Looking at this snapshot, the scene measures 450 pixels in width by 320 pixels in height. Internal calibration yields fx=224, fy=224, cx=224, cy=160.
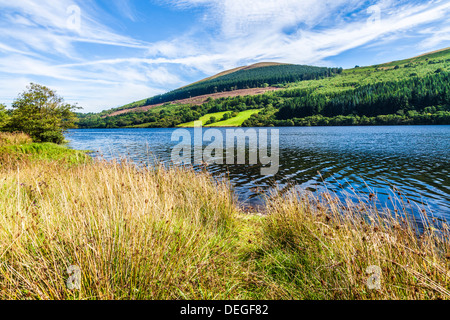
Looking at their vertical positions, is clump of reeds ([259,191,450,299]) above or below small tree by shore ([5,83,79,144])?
below

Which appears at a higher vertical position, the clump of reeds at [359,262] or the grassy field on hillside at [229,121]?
the grassy field on hillside at [229,121]

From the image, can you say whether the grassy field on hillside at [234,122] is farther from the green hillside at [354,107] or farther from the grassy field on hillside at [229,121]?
the green hillside at [354,107]

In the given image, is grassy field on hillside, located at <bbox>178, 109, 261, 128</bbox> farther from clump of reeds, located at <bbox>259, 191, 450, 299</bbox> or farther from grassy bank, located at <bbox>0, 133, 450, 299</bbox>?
grassy bank, located at <bbox>0, 133, 450, 299</bbox>

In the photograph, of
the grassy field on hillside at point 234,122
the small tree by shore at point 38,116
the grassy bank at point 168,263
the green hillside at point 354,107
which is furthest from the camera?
the grassy field on hillside at point 234,122

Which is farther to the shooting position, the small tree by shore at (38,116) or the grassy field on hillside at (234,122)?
the grassy field on hillside at (234,122)

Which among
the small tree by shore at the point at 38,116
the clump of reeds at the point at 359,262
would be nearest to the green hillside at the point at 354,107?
the small tree by shore at the point at 38,116

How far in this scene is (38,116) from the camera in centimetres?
2720

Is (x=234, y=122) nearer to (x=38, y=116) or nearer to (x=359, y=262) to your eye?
(x=38, y=116)

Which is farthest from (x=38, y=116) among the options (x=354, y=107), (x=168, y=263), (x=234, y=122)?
(x=354, y=107)

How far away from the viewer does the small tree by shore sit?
2643 centimetres

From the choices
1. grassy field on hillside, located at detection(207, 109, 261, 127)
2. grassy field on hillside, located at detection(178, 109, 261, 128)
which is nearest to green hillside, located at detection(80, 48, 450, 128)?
grassy field on hillside, located at detection(207, 109, 261, 127)

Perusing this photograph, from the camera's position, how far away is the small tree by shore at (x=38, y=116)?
2643 cm
